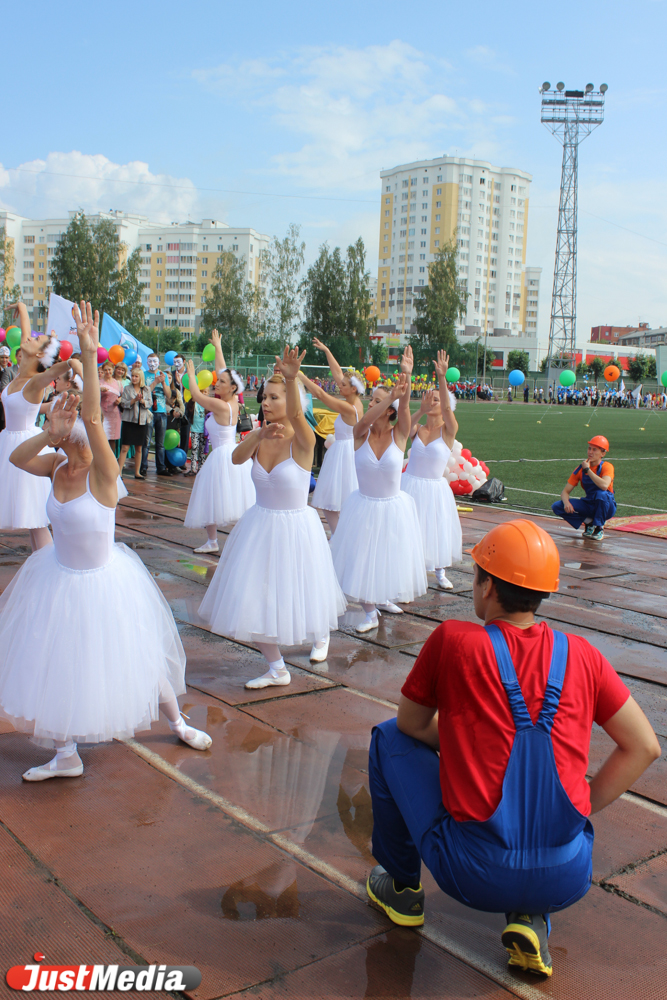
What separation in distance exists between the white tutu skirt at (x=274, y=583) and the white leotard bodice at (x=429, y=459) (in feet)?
10.2

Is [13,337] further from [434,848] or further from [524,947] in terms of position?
[524,947]

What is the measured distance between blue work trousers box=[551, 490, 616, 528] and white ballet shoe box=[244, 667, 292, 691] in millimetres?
7102

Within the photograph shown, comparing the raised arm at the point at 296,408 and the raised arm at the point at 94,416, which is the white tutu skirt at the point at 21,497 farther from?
the raised arm at the point at 94,416

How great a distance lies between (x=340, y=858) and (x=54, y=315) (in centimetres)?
1513

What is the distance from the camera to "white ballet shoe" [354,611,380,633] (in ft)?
21.4

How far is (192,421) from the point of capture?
1644cm

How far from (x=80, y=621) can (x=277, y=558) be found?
5.65 feet

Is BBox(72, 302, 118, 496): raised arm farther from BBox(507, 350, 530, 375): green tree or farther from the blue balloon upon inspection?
BBox(507, 350, 530, 375): green tree

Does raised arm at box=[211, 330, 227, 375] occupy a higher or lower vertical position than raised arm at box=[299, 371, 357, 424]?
higher

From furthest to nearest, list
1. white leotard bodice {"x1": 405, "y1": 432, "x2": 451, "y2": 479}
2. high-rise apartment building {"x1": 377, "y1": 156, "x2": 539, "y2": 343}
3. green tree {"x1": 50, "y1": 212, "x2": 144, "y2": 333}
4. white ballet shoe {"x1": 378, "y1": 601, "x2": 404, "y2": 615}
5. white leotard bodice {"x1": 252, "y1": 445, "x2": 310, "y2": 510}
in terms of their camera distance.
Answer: high-rise apartment building {"x1": 377, "y1": 156, "x2": 539, "y2": 343}, green tree {"x1": 50, "y1": 212, "x2": 144, "y2": 333}, white leotard bodice {"x1": 405, "y1": 432, "x2": 451, "y2": 479}, white ballet shoe {"x1": 378, "y1": 601, "x2": 404, "y2": 615}, white leotard bodice {"x1": 252, "y1": 445, "x2": 310, "y2": 510}

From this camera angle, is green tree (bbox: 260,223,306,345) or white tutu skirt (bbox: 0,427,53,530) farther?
green tree (bbox: 260,223,306,345)

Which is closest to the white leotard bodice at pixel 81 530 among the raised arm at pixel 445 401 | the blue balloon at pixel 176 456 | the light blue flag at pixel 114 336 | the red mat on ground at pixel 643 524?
the raised arm at pixel 445 401

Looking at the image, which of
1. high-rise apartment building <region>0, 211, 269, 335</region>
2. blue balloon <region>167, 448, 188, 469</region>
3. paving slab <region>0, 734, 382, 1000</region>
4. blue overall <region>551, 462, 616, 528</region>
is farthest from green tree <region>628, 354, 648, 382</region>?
high-rise apartment building <region>0, 211, 269, 335</region>

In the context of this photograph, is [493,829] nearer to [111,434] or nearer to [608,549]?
[608,549]
